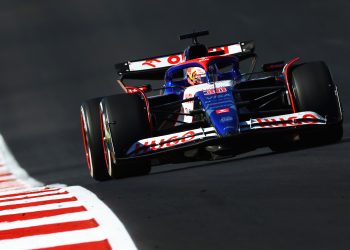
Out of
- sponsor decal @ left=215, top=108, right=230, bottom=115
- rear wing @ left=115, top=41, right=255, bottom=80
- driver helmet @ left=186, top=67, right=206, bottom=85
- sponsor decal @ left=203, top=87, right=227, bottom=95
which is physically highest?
rear wing @ left=115, top=41, right=255, bottom=80

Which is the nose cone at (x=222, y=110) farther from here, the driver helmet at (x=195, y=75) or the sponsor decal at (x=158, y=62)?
the sponsor decal at (x=158, y=62)

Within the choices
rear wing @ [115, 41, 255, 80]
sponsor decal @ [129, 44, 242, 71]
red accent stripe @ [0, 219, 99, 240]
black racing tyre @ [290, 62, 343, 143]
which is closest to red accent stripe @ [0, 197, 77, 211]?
red accent stripe @ [0, 219, 99, 240]

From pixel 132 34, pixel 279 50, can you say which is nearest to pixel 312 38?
pixel 279 50

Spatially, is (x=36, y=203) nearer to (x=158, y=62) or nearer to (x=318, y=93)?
(x=318, y=93)

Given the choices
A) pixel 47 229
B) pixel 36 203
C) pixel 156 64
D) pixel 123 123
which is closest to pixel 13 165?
pixel 156 64

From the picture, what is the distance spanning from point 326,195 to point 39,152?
10.5 metres

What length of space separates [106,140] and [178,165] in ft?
5.15

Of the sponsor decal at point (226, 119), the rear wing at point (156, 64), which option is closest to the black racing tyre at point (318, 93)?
the sponsor decal at point (226, 119)

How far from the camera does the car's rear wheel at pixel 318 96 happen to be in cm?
1136

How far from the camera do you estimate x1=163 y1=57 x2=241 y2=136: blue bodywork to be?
10867 millimetres

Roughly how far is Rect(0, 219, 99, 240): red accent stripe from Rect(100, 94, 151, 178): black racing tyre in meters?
3.80

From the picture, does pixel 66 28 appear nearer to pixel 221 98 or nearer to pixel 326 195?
pixel 221 98

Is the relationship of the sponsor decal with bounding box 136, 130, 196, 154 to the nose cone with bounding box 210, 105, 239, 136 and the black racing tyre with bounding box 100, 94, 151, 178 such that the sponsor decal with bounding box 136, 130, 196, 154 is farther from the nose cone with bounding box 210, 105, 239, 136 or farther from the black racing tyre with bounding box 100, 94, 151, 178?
the nose cone with bounding box 210, 105, 239, 136

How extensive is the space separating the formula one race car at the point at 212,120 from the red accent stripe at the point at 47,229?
3736 millimetres
